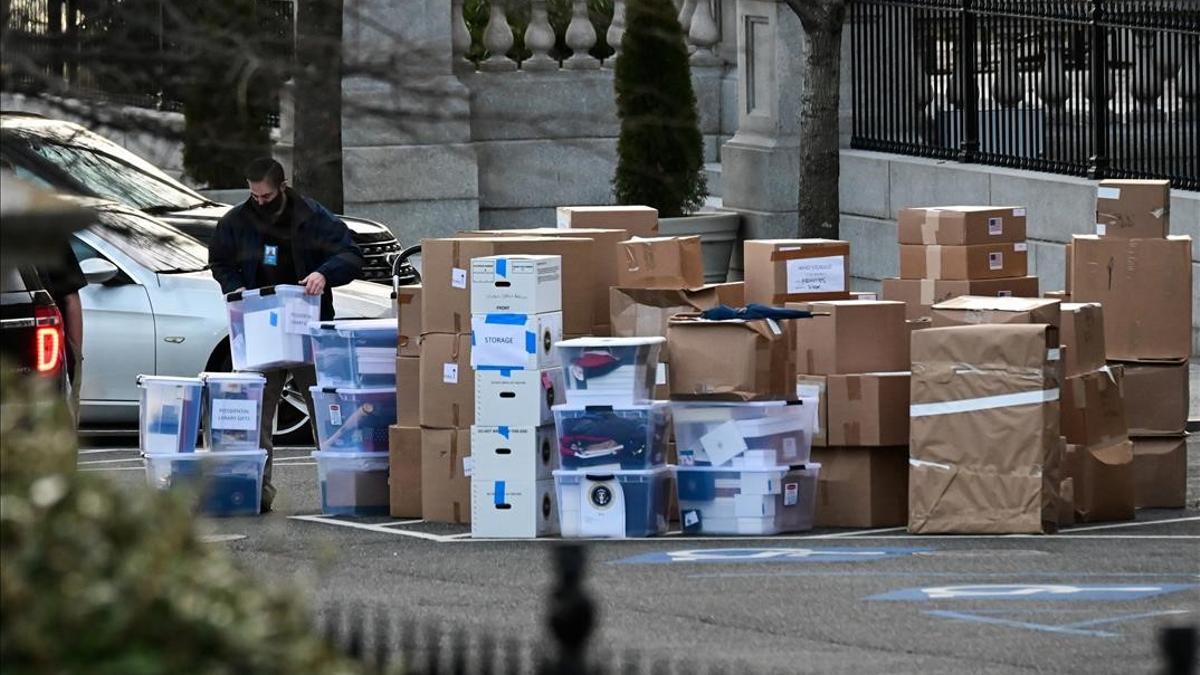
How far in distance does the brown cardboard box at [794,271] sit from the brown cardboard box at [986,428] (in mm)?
1305

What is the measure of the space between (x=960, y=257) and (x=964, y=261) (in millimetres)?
33

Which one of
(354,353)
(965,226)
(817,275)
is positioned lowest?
(354,353)

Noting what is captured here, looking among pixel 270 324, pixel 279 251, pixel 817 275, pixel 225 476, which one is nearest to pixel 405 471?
pixel 225 476

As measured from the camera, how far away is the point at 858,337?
1152 centimetres

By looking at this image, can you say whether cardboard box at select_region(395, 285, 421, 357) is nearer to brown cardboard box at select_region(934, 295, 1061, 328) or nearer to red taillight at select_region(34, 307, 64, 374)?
red taillight at select_region(34, 307, 64, 374)

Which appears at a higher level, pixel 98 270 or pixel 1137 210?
pixel 1137 210

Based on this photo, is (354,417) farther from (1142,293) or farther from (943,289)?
(1142,293)

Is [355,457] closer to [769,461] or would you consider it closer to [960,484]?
[769,461]

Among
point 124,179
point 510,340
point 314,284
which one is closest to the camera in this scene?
point 510,340

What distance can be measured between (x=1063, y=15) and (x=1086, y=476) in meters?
7.73

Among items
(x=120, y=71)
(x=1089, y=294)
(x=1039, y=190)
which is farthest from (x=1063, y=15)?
(x=120, y=71)

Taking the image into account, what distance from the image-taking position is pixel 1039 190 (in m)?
18.4

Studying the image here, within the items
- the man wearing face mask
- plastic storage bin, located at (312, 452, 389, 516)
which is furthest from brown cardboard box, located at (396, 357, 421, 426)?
the man wearing face mask

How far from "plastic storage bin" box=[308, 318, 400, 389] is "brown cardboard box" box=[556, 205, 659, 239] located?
4.90 ft
